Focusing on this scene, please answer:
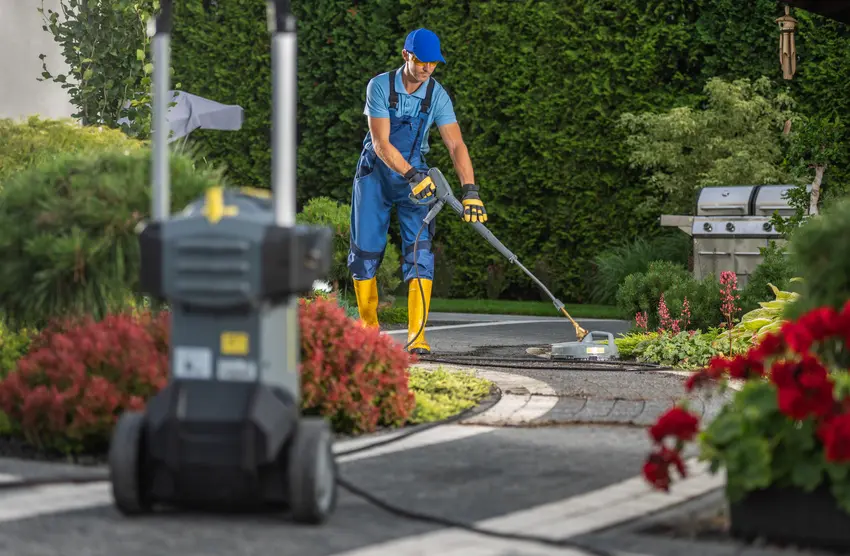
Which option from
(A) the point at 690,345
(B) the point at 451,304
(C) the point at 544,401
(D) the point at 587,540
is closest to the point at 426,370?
(C) the point at 544,401

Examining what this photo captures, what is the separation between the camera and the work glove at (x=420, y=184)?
30.0 feet

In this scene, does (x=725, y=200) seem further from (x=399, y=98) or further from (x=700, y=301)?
(x=399, y=98)

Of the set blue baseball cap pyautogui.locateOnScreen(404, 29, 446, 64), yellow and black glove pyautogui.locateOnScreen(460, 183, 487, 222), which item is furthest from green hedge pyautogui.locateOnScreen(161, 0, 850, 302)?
blue baseball cap pyautogui.locateOnScreen(404, 29, 446, 64)

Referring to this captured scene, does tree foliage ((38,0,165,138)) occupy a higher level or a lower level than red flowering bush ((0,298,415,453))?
higher

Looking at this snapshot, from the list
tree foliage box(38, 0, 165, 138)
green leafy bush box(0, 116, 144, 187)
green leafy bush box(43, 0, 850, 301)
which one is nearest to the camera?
green leafy bush box(0, 116, 144, 187)

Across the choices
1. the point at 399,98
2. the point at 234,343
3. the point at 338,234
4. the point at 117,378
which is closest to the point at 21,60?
the point at 338,234

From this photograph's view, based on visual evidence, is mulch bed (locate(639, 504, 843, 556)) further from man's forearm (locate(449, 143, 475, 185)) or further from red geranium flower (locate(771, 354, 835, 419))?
man's forearm (locate(449, 143, 475, 185))

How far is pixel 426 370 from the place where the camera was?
8.37 m

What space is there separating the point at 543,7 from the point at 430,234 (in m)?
6.59

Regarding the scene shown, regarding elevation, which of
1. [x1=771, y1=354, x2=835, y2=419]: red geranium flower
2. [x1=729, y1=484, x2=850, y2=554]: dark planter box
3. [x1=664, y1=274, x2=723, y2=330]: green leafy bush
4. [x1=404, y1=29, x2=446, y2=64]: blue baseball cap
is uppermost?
[x1=404, y1=29, x2=446, y2=64]: blue baseball cap

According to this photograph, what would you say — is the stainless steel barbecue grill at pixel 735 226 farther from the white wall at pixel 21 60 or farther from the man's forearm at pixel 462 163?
the white wall at pixel 21 60

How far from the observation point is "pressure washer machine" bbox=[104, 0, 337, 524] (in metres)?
4.08

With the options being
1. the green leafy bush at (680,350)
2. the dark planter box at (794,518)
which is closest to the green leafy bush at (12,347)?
the dark planter box at (794,518)

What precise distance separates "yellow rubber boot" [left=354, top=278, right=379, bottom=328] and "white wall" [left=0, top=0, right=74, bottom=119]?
26.9ft
